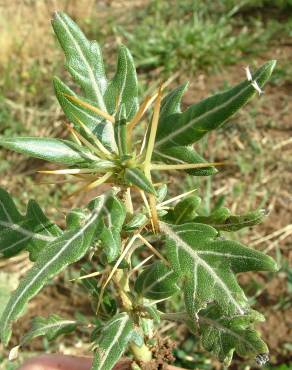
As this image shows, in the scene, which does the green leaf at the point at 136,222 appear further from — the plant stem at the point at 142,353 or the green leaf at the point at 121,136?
the plant stem at the point at 142,353

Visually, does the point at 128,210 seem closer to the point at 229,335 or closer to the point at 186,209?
the point at 186,209

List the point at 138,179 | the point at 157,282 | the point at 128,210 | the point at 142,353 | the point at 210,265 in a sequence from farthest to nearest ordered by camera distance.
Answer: the point at 142,353 → the point at 157,282 → the point at 128,210 → the point at 210,265 → the point at 138,179

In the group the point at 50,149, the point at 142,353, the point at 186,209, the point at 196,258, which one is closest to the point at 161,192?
the point at 186,209

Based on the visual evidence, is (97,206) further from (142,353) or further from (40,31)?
(40,31)

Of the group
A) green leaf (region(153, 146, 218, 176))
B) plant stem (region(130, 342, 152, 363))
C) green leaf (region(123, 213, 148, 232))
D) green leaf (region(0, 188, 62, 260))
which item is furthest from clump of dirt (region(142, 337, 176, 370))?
green leaf (region(153, 146, 218, 176))

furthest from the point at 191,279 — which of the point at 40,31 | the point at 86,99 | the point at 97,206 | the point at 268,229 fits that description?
the point at 40,31

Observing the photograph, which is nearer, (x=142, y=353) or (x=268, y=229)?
(x=142, y=353)
